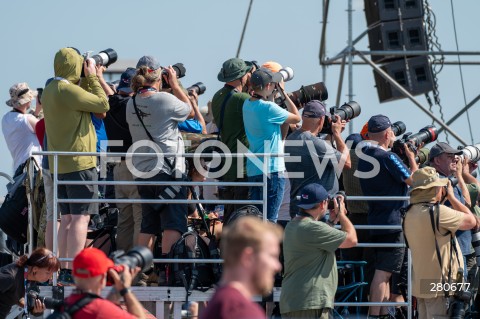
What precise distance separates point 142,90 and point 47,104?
788 millimetres

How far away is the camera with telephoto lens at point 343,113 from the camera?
10.5 m

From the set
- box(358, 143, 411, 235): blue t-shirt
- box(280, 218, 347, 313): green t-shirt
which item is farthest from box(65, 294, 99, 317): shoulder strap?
box(358, 143, 411, 235): blue t-shirt

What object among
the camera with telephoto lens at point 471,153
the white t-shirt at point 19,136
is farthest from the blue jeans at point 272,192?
the white t-shirt at point 19,136

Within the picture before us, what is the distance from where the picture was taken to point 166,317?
1041 cm

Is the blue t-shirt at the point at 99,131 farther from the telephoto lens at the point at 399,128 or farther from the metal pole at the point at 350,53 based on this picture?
the metal pole at the point at 350,53

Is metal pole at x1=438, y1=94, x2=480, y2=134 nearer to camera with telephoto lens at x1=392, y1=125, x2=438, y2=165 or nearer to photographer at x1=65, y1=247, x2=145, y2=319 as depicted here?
camera with telephoto lens at x1=392, y1=125, x2=438, y2=165

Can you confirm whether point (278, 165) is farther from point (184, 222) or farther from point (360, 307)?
point (360, 307)

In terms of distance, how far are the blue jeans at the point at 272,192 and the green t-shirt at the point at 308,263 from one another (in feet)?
3.22

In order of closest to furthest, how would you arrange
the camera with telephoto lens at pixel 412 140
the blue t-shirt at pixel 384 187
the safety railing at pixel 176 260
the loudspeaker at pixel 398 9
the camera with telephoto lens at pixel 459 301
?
1. the camera with telephoto lens at pixel 459 301
2. the safety railing at pixel 176 260
3. the blue t-shirt at pixel 384 187
4. the camera with telephoto lens at pixel 412 140
5. the loudspeaker at pixel 398 9

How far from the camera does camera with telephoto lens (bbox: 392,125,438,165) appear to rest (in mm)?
10953

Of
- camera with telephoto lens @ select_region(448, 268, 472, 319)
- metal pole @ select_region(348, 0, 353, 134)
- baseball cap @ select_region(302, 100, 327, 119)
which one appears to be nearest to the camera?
camera with telephoto lens @ select_region(448, 268, 472, 319)

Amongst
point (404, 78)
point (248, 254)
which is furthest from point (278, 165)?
point (404, 78)

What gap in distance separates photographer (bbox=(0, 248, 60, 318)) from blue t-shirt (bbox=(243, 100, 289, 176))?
6.08 ft

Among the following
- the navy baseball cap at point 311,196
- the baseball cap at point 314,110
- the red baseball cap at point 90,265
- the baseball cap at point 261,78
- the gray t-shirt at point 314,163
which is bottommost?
the red baseball cap at point 90,265
